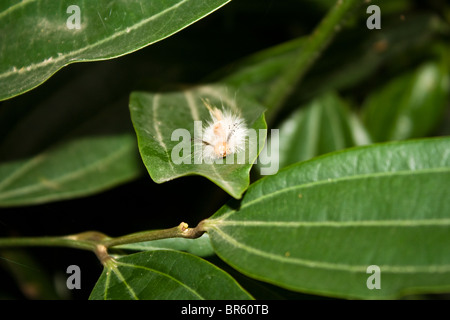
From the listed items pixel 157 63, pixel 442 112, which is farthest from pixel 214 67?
pixel 442 112

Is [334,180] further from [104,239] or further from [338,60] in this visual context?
[338,60]

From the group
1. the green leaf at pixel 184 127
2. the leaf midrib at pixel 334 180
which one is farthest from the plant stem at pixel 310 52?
the leaf midrib at pixel 334 180

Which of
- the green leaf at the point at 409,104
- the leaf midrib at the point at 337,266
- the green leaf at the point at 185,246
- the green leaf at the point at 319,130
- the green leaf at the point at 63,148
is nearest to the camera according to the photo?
the leaf midrib at the point at 337,266

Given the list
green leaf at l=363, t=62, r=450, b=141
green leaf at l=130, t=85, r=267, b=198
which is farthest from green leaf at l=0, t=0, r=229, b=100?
green leaf at l=363, t=62, r=450, b=141

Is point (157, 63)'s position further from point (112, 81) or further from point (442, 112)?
point (442, 112)

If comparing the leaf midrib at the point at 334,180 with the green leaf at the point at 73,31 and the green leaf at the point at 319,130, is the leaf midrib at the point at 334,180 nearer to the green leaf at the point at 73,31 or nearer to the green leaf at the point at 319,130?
the green leaf at the point at 73,31

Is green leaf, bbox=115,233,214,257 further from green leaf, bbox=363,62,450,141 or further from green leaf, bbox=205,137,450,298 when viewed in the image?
green leaf, bbox=363,62,450,141
